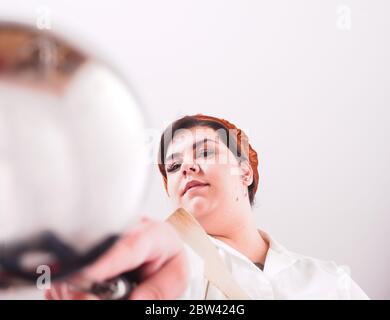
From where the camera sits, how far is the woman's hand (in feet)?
2.16

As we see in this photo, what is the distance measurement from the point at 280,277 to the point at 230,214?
170mm

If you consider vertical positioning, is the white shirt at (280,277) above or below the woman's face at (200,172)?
below

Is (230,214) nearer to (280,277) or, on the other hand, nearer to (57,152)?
(280,277)

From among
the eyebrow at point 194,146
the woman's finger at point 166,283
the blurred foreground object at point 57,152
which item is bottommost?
the woman's finger at point 166,283

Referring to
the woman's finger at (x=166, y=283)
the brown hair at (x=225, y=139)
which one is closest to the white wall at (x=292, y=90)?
the brown hair at (x=225, y=139)

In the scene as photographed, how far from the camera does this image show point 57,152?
42 centimetres

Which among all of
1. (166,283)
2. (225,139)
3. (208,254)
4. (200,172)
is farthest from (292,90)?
(166,283)

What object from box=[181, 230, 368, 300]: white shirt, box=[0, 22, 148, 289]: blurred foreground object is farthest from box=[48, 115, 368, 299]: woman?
box=[0, 22, 148, 289]: blurred foreground object

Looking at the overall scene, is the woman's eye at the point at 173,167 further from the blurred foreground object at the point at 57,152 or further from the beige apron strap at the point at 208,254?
the blurred foreground object at the point at 57,152

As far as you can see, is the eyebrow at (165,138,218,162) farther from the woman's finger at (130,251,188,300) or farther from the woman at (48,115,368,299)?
the woman's finger at (130,251,188,300)

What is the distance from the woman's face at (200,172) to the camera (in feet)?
3.41

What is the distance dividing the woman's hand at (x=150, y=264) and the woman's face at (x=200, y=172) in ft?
0.60

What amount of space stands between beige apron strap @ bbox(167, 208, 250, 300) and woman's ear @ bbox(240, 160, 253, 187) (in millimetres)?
163
